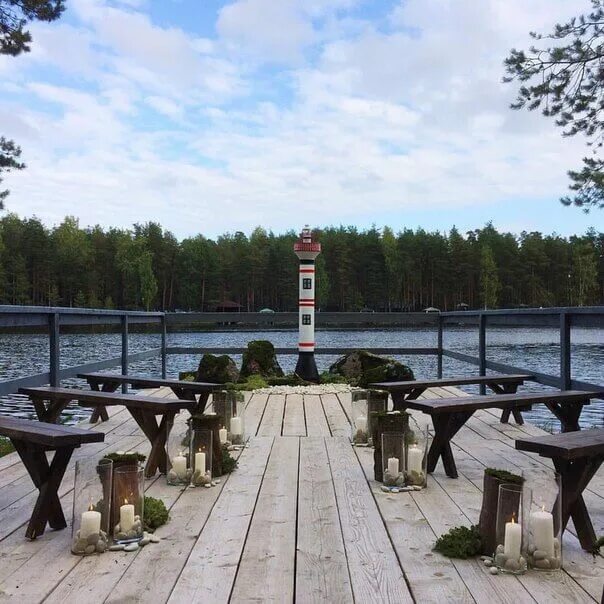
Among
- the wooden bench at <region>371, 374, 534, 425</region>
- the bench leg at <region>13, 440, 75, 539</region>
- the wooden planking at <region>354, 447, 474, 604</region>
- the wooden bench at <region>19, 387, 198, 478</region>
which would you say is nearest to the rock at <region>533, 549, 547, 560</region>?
the wooden planking at <region>354, 447, 474, 604</region>

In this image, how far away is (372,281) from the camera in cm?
7144

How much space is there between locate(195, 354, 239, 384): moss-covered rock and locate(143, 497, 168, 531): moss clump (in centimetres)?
573

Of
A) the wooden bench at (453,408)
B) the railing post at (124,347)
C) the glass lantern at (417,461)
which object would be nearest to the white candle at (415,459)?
the glass lantern at (417,461)

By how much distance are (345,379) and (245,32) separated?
20.3ft

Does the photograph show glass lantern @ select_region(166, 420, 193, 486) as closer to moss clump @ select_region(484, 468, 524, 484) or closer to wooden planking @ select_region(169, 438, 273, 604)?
wooden planking @ select_region(169, 438, 273, 604)

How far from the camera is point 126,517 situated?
2.54 meters

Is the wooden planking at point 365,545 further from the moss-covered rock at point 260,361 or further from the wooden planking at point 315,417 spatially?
the moss-covered rock at point 260,361

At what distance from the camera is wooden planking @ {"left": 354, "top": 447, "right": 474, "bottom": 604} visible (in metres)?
2.09

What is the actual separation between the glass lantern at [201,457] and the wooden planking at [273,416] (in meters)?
1.60

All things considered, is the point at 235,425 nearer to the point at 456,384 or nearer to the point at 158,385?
the point at 158,385

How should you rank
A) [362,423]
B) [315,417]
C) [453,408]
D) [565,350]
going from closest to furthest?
[453,408]
[362,423]
[565,350]
[315,417]

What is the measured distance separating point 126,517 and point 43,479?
0.41 m

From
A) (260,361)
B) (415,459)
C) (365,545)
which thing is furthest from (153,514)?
(260,361)

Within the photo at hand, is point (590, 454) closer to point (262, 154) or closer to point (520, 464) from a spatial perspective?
point (520, 464)
